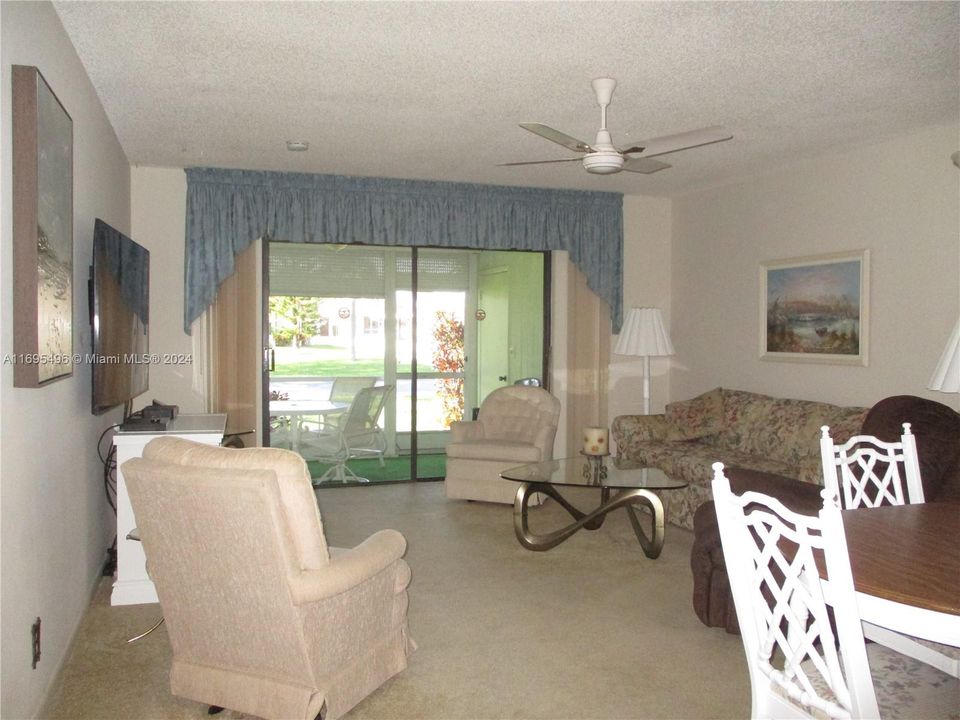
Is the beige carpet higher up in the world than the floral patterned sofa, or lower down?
lower down

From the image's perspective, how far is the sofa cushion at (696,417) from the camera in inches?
233

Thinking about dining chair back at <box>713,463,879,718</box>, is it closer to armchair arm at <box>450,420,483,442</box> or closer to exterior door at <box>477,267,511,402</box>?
armchair arm at <box>450,420,483,442</box>

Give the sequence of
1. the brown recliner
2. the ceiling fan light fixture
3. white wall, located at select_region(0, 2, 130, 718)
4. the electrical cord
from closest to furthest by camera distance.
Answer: white wall, located at select_region(0, 2, 130, 718) → the brown recliner → the ceiling fan light fixture → the electrical cord

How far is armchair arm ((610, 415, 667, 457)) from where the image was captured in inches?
234

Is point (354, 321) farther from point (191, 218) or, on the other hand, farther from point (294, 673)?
point (294, 673)

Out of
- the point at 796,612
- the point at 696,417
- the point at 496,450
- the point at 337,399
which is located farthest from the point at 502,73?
the point at 337,399

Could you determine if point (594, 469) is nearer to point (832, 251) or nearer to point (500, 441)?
point (500, 441)

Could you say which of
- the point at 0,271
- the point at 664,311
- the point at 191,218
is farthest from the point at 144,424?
the point at 664,311

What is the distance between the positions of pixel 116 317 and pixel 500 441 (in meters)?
3.04

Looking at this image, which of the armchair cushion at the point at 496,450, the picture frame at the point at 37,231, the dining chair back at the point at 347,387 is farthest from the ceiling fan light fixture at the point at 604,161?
the dining chair back at the point at 347,387

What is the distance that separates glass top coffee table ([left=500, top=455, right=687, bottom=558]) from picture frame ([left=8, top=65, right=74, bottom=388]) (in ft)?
8.54

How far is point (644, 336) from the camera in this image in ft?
20.5

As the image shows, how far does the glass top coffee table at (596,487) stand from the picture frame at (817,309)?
5.12 feet

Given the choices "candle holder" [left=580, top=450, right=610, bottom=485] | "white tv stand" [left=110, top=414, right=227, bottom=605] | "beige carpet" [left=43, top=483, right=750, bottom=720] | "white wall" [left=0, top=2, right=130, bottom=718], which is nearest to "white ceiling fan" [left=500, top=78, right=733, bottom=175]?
"candle holder" [left=580, top=450, right=610, bottom=485]
